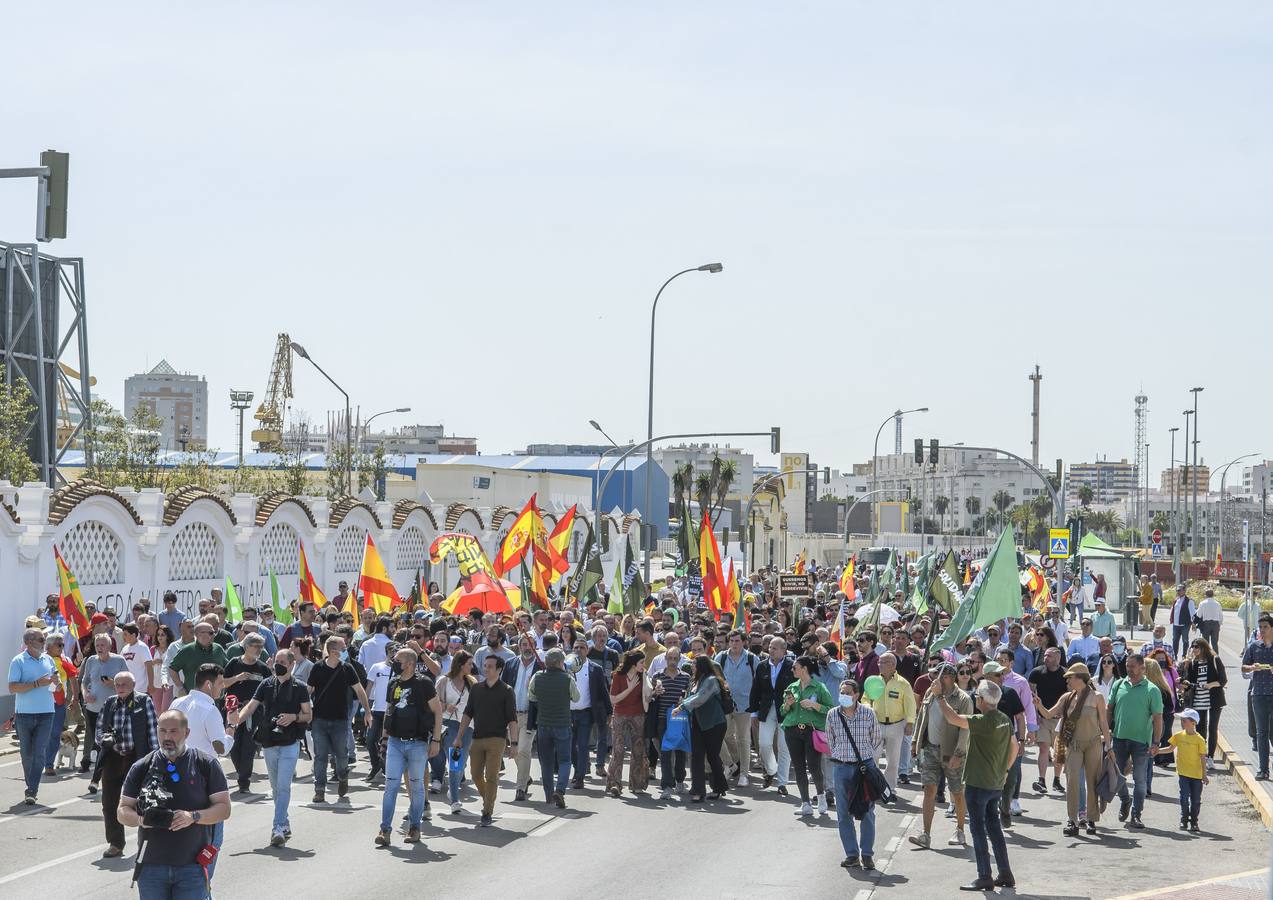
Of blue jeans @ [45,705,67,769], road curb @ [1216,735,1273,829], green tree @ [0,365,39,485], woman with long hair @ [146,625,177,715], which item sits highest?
green tree @ [0,365,39,485]

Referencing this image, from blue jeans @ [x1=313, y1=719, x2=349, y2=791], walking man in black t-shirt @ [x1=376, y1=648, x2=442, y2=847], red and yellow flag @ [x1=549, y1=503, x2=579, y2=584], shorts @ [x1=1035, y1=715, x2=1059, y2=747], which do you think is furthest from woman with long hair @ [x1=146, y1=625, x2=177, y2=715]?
red and yellow flag @ [x1=549, y1=503, x2=579, y2=584]

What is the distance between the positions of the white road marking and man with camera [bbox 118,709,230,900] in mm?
3796

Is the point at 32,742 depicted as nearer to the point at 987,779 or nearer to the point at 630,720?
the point at 630,720

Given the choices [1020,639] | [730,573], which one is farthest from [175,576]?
[1020,639]

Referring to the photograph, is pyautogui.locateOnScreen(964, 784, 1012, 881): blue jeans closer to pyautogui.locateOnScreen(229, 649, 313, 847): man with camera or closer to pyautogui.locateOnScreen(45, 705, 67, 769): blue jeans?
pyautogui.locateOnScreen(229, 649, 313, 847): man with camera

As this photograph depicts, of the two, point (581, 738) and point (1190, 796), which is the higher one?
point (581, 738)

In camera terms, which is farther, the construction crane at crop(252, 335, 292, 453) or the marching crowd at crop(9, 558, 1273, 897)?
the construction crane at crop(252, 335, 292, 453)

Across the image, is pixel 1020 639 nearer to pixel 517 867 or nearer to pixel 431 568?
pixel 517 867

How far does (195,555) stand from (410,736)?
51.8ft

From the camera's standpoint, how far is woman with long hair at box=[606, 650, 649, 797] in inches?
617

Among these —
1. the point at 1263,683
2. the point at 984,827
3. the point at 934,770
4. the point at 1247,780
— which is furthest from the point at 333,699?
A: the point at 1263,683

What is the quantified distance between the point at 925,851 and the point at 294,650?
20.0ft

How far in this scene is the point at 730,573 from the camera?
27.1 m

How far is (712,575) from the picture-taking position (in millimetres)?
26828
